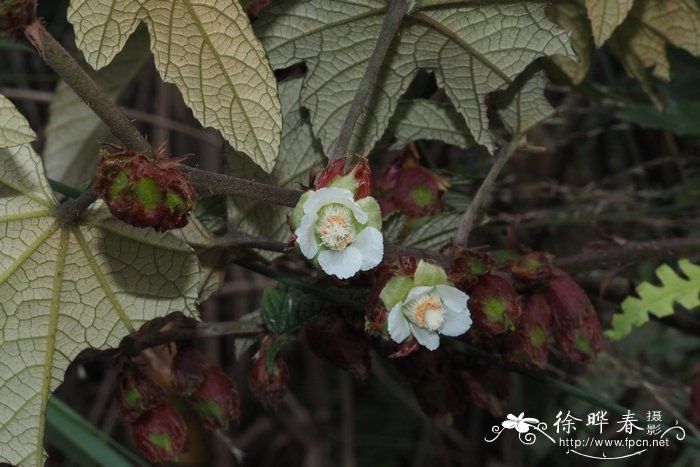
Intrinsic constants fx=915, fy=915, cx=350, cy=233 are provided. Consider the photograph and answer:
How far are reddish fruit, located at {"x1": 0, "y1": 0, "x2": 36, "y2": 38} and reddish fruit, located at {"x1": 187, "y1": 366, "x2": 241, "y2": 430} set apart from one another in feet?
1.62

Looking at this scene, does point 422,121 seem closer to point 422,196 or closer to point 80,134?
point 422,196

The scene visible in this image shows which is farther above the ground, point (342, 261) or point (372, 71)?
point (372, 71)

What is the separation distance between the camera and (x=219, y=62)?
0.82 metres

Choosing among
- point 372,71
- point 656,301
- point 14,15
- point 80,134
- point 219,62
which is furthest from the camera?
point 80,134

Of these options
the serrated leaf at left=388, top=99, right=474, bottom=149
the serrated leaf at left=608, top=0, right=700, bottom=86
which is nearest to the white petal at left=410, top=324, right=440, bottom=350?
the serrated leaf at left=388, top=99, right=474, bottom=149

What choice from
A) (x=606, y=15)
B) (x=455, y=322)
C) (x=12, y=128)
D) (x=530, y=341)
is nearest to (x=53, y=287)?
(x=12, y=128)

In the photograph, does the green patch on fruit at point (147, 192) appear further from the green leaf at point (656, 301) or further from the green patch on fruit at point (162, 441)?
the green leaf at point (656, 301)

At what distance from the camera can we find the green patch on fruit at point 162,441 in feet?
3.39

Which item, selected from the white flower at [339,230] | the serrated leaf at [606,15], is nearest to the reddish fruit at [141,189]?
the white flower at [339,230]

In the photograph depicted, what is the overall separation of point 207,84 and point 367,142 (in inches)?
10.8

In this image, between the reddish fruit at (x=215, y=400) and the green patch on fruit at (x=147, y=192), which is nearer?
the green patch on fruit at (x=147, y=192)

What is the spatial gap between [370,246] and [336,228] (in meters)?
0.03

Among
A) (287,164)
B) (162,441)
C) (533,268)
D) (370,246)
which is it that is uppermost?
(287,164)

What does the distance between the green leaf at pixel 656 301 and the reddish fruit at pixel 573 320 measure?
0.52 ft
